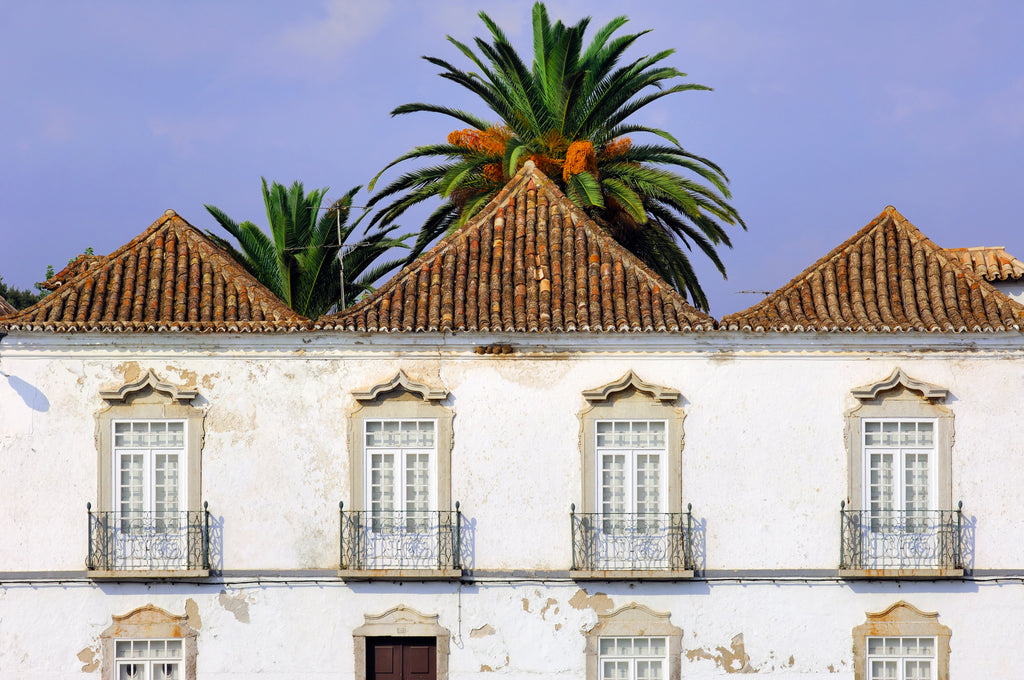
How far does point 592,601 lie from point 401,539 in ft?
9.54

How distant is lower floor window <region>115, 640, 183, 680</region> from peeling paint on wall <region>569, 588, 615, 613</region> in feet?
19.0

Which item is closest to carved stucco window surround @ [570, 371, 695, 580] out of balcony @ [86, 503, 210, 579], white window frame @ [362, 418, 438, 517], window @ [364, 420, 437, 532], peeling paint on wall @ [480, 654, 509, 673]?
peeling paint on wall @ [480, 654, 509, 673]

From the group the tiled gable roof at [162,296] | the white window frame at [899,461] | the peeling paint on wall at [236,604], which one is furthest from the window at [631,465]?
the peeling paint on wall at [236,604]

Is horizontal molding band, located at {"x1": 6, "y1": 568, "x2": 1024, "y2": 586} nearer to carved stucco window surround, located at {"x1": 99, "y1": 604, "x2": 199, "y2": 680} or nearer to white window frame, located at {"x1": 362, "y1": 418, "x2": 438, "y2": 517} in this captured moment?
carved stucco window surround, located at {"x1": 99, "y1": 604, "x2": 199, "y2": 680}

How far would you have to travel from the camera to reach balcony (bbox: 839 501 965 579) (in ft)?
57.3

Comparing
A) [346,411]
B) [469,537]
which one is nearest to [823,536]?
[469,537]

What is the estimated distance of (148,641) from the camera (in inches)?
691

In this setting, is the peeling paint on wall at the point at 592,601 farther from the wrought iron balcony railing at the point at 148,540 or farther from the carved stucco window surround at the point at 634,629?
the wrought iron balcony railing at the point at 148,540

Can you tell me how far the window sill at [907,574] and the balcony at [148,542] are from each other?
924 cm

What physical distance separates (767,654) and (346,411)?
7.07 meters

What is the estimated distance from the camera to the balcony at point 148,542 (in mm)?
17453

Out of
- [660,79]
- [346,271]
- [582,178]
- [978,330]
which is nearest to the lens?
[978,330]

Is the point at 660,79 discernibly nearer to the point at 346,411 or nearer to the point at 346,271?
the point at 346,271

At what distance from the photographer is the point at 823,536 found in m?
17.7
